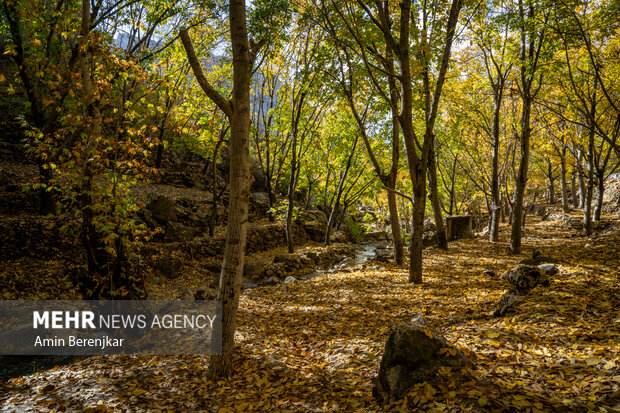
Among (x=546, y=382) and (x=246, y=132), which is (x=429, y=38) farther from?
(x=546, y=382)

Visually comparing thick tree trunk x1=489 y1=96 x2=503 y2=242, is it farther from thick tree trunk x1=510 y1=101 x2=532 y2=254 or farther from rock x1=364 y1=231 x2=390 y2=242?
rock x1=364 y1=231 x2=390 y2=242

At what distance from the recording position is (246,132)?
12.3ft

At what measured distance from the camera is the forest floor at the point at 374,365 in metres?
2.87

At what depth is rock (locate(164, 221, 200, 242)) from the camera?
533 inches

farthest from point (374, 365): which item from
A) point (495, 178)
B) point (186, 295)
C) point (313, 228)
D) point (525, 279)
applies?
point (313, 228)

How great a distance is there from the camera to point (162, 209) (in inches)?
561

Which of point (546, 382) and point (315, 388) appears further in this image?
point (315, 388)

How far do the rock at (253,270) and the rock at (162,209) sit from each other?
14.8 feet

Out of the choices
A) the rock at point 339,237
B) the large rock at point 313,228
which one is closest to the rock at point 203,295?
the large rock at point 313,228

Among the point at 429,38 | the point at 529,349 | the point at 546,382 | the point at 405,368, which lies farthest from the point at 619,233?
the point at 405,368

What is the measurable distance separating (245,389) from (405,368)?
6.57 ft

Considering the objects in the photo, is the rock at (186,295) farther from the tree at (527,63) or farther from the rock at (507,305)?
the tree at (527,63)

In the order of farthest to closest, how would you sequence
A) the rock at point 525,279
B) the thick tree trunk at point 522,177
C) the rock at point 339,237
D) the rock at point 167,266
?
the rock at point 339,237
the rock at point 167,266
the thick tree trunk at point 522,177
the rock at point 525,279

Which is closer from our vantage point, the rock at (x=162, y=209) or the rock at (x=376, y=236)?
the rock at (x=162, y=209)
